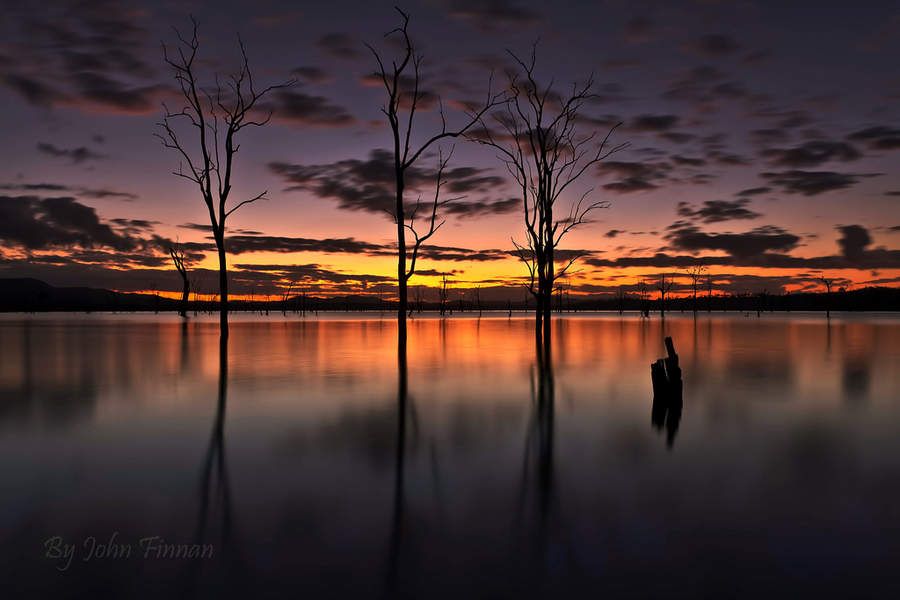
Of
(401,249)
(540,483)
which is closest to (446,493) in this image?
(540,483)

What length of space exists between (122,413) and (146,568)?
8758 millimetres

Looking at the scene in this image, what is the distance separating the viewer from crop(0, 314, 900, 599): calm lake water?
193 inches

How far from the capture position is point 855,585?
4777 mm

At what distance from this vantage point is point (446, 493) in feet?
23.3

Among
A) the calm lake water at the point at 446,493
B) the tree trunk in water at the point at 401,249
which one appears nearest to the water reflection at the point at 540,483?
the calm lake water at the point at 446,493

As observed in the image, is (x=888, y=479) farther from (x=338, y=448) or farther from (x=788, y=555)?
(x=338, y=448)

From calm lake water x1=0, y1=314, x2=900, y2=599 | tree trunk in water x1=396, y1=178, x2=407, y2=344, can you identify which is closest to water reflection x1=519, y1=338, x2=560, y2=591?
calm lake water x1=0, y1=314, x2=900, y2=599

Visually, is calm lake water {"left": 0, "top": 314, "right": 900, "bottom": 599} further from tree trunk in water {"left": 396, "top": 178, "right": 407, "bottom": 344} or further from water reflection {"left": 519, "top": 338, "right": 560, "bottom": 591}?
tree trunk in water {"left": 396, "top": 178, "right": 407, "bottom": 344}

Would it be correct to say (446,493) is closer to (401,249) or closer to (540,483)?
(540,483)

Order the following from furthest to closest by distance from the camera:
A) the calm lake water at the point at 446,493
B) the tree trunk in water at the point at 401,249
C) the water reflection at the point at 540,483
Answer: the tree trunk in water at the point at 401,249 < the water reflection at the point at 540,483 < the calm lake water at the point at 446,493

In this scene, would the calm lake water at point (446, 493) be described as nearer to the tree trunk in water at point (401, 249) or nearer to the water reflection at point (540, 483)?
the water reflection at point (540, 483)

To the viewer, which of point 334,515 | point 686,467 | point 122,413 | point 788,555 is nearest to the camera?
point 788,555

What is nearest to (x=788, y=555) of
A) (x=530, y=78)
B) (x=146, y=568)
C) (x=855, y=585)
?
(x=855, y=585)

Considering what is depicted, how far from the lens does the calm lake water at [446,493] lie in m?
4.90
